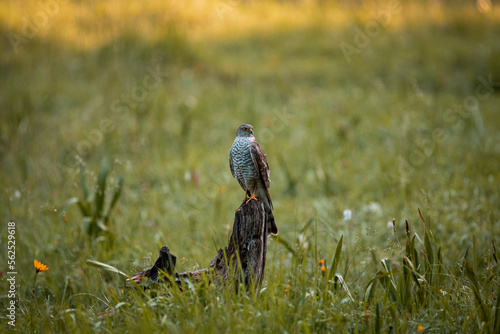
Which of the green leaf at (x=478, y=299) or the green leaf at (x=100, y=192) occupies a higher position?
the green leaf at (x=100, y=192)

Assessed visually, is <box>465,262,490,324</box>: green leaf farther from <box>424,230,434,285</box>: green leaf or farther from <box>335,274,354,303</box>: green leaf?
<box>335,274,354,303</box>: green leaf

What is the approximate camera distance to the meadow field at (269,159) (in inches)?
94.9

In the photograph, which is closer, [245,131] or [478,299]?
[478,299]

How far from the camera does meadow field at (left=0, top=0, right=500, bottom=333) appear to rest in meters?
2.41

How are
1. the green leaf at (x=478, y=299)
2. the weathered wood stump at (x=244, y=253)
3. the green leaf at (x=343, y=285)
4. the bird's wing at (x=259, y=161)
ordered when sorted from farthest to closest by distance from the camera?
the bird's wing at (x=259, y=161)
the weathered wood stump at (x=244, y=253)
the green leaf at (x=343, y=285)
the green leaf at (x=478, y=299)

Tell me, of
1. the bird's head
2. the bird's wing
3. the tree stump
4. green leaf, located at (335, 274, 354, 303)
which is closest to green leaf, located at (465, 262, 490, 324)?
green leaf, located at (335, 274, 354, 303)

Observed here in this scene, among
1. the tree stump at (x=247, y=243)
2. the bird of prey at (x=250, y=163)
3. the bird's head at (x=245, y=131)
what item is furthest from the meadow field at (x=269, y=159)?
the bird's head at (x=245, y=131)

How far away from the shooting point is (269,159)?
590cm

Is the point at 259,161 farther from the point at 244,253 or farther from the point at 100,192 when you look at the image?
the point at 100,192

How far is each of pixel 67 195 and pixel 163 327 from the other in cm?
296

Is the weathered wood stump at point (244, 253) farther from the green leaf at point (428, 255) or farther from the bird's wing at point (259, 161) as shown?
the green leaf at point (428, 255)

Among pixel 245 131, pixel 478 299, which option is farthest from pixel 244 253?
pixel 478 299

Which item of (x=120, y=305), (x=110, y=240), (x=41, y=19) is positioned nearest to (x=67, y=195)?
(x=110, y=240)

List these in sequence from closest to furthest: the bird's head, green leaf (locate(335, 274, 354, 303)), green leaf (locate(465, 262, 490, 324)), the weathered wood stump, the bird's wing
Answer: green leaf (locate(465, 262, 490, 324)) < green leaf (locate(335, 274, 354, 303)) < the weathered wood stump < the bird's wing < the bird's head
